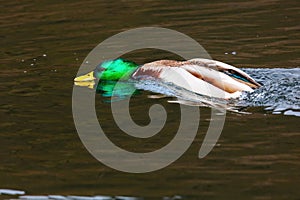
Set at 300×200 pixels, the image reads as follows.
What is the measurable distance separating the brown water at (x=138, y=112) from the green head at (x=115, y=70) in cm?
38

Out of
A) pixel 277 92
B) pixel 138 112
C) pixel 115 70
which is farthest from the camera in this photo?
pixel 115 70

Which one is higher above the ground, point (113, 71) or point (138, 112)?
point (113, 71)

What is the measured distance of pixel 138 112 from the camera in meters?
6.98

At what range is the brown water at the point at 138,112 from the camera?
5.15 m

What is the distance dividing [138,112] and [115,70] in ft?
5.12

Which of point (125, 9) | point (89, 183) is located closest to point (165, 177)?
point (89, 183)

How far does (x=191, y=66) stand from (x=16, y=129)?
1.89 metres

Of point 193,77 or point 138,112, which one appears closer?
point 138,112

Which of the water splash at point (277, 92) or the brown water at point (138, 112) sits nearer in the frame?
the brown water at point (138, 112)

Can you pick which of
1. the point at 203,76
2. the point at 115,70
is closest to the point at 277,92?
the point at 203,76

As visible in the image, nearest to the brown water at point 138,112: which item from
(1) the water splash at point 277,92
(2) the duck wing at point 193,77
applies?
(1) the water splash at point 277,92

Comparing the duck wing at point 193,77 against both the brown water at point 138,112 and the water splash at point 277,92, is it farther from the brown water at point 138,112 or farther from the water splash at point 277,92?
the brown water at point 138,112

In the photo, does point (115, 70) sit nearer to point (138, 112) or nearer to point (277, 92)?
point (138, 112)

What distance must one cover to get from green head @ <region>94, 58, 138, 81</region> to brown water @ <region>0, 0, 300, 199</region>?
38cm
